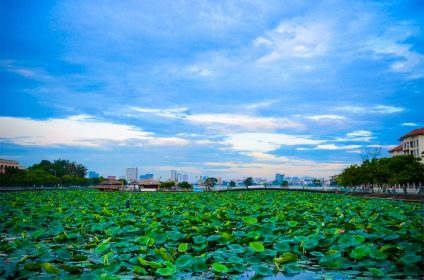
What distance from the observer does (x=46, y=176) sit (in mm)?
67000

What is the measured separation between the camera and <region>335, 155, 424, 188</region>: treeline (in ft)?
134

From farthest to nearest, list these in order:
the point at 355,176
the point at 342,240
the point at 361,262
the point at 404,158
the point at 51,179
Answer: the point at 51,179 < the point at 355,176 < the point at 404,158 < the point at 342,240 < the point at 361,262

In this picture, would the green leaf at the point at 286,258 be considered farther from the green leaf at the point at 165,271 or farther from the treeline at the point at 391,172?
the treeline at the point at 391,172

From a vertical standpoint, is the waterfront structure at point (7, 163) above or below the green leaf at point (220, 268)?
above

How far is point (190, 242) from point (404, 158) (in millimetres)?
44527

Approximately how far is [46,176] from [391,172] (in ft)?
183

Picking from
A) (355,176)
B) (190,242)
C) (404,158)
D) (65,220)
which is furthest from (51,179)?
(190,242)

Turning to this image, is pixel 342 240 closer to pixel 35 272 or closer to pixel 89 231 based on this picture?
pixel 35 272

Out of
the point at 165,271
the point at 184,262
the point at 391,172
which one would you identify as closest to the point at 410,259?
the point at 184,262

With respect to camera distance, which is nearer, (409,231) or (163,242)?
(163,242)

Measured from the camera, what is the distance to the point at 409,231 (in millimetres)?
6934

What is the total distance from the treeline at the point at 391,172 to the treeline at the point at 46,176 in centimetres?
4967

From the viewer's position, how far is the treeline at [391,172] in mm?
40719

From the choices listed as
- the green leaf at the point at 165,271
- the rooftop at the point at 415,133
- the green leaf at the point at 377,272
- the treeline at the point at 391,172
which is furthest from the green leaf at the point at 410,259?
the rooftop at the point at 415,133
